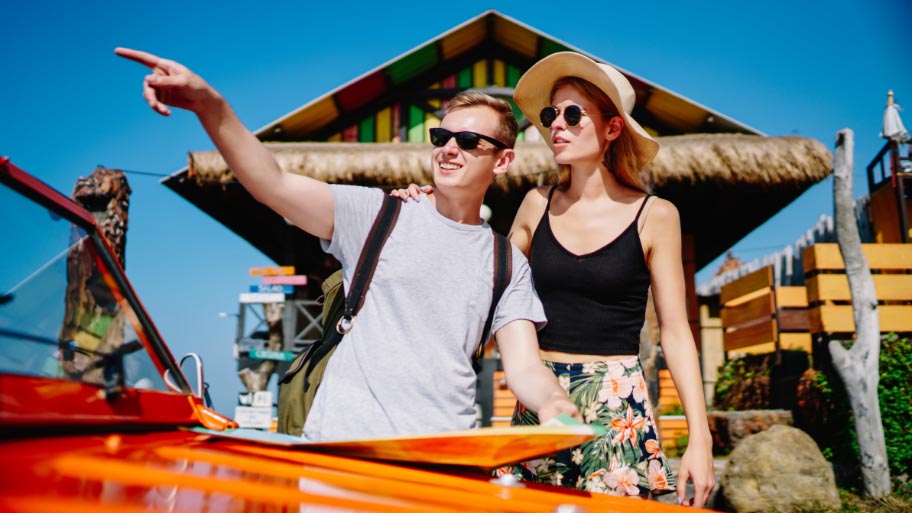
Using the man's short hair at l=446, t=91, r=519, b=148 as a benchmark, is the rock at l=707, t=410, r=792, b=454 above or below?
below

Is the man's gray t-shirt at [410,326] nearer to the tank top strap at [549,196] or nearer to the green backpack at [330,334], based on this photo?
the green backpack at [330,334]

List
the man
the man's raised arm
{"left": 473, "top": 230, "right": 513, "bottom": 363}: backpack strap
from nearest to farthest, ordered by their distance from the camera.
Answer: the man's raised arm
the man
{"left": 473, "top": 230, "right": 513, "bottom": 363}: backpack strap

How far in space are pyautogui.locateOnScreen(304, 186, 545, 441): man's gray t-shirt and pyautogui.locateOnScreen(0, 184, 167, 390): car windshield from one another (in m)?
0.54

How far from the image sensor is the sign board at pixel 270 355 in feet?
33.6

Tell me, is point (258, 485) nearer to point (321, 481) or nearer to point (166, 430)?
point (321, 481)

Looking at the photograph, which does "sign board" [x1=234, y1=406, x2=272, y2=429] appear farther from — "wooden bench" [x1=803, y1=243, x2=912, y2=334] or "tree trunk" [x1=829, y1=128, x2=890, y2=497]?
"wooden bench" [x1=803, y1=243, x2=912, y2=334]

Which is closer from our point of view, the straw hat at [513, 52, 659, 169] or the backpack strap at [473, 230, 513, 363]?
the backpack strap at [473, 230, 513, 363]

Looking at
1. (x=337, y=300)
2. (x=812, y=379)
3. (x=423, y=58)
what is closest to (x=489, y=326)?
(x=337, y=300)

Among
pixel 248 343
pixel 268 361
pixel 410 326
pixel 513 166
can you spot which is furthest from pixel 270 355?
pixel 410 326

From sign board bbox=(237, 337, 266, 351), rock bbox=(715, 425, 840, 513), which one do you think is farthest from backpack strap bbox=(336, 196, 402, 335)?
sign board bbox=(237, 337, 266, 351)

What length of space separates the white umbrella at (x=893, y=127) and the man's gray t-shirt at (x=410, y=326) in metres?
9.99

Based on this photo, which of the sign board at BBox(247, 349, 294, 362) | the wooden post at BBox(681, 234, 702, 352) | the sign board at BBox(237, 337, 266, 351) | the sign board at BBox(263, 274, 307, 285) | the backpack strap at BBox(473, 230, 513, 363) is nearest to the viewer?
the backpack strap at BBox(473, 230, 513, 363)

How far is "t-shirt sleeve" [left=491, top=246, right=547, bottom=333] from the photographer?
1.97m

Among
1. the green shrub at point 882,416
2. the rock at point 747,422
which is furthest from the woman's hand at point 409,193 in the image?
the rock at point 747,422
